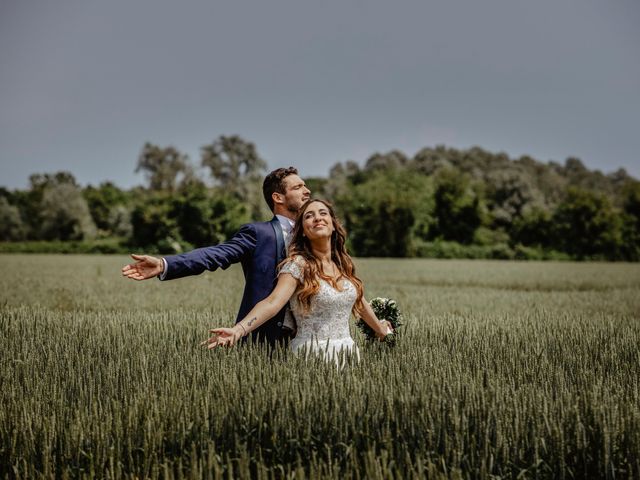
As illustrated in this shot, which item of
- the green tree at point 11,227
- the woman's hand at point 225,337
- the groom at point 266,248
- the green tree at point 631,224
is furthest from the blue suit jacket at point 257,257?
the green tree at point 11,227

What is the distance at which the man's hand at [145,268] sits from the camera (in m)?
3.75

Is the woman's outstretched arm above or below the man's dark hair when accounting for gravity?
below

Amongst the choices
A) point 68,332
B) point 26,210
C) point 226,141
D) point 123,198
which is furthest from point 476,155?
point 68,332

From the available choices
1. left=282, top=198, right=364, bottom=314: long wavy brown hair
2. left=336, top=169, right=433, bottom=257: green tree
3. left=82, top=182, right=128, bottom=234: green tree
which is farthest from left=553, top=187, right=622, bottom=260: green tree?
left=82, top=182, right=128, bottom=234: green tree

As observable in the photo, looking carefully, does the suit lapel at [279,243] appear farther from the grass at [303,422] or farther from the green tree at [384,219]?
the green tree at [384,219]

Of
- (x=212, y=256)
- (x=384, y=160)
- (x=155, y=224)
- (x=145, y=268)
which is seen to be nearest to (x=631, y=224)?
(x=155, y=224)

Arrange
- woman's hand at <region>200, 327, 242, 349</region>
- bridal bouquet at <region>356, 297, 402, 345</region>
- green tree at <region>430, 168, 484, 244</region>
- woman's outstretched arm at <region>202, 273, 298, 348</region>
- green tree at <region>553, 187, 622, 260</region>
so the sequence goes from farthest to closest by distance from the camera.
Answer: green tree at <region>430, 168, 484, 244</region>, green tree at <region>553, 187, 622, 260</region>, bridal bouquet at <region>356, 297, 402, 345</region>, woman's outstretched arm at <region>202, 273, 298, 348</region>, woman's hand at <region>200, 327, 242, 349</region>

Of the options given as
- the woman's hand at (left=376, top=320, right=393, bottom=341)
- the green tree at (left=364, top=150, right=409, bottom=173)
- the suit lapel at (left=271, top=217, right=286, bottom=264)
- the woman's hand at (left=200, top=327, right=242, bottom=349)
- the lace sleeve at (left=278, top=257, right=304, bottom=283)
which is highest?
the green tree at (left=364, top=150, right=409, bottom=173)

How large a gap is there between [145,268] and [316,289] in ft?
3.84

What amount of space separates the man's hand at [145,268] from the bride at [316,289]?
1.93 ft

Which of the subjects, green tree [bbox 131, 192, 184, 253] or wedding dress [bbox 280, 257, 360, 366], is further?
green tree [bbox 131, 192, 184, 253]

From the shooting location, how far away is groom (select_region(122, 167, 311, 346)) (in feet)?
13.4

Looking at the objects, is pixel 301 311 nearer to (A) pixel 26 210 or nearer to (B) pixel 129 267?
(B) pixel 129 267

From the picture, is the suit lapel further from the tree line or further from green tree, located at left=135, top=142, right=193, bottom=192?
green tree, located at left=135, top=142, right=193, bottom=192
